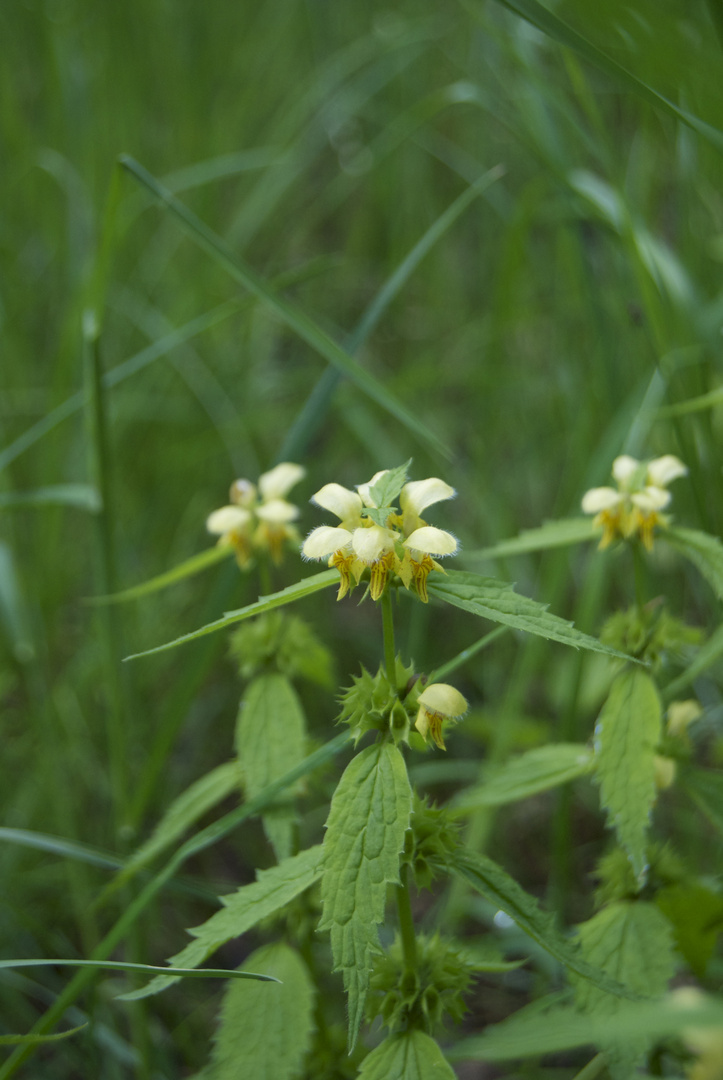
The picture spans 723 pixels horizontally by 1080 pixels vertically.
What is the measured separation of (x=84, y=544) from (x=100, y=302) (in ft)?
2.68

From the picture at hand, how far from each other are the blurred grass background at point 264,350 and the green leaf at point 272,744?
0.19 m

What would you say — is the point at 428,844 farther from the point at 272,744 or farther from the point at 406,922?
the point at 272,744

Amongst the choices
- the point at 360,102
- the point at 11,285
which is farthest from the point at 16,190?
the point at 360,102

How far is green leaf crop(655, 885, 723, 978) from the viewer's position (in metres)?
0.87

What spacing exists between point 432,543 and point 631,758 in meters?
0.30

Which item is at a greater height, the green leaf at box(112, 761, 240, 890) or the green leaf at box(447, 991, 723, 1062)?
the green leaf at box(112, 761, 240, 890)

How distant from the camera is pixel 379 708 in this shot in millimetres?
685

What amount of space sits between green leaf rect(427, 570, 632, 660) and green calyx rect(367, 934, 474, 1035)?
31 centimetres

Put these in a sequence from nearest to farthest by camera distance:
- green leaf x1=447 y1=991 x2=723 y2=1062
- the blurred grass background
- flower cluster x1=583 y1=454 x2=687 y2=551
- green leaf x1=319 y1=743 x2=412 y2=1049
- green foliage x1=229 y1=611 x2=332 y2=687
A: green leaf x1=447 y1=991 x2=723 y2=1062
green leaf x1=319 y1=743 x2=412 y2=1049
flower cluster x1=583 y1=454 x2=687 y2=551
green foliage x1=229 y1=611 x2=332 y2=687
the blurred grass background

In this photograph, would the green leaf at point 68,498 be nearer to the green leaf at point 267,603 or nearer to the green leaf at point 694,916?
the green leaf at point 267,603

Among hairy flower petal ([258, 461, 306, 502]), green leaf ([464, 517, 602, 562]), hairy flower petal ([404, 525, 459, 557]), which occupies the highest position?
hairy flower petal ([258, 461, 306, 502])

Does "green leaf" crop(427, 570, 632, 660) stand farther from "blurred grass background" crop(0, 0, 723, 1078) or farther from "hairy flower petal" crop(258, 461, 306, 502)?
"blurred grass background" crop(0, 0, 723, 1078)

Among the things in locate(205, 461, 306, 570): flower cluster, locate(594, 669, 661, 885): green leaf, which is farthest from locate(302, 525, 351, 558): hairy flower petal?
locate(594, 669, 661, 885): green leaf

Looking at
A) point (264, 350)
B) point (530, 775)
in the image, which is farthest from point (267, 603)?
point (264, 350)
